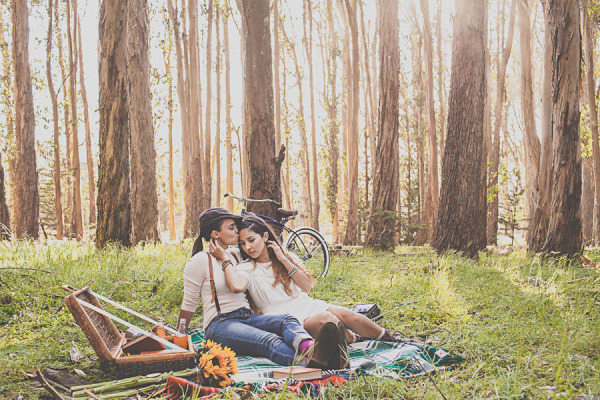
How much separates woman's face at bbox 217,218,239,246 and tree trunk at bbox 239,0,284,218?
2.63 metres

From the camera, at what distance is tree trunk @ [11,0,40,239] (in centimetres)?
1042

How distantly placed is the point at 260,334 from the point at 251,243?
2.67 feet

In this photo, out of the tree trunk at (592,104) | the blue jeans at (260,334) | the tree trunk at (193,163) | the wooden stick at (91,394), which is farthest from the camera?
the tree trunk at (193,163)

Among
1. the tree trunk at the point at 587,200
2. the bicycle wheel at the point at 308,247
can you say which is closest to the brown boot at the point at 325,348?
the bicycle wheel at the point at 308,247

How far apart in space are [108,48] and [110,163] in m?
1.83

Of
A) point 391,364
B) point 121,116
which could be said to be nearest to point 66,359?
point 391,364

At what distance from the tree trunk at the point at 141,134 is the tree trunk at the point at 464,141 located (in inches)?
218

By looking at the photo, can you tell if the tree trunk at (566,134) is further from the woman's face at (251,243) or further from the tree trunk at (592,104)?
the tree trunk at (592,104)

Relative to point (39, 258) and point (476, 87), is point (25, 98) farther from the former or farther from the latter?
point (476, 87)

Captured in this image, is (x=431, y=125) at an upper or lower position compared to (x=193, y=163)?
upper

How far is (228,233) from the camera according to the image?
3936 mm

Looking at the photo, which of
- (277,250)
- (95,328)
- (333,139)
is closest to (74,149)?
(333,139)

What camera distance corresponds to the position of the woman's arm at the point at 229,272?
3676 mm

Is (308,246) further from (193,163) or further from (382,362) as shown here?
(193,163)
